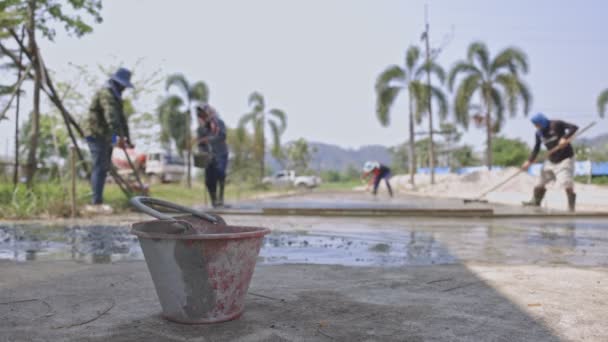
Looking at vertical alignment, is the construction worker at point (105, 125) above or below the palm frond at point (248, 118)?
below

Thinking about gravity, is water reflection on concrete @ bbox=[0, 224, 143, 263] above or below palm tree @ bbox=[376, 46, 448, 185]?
below

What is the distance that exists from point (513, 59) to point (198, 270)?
2805cm

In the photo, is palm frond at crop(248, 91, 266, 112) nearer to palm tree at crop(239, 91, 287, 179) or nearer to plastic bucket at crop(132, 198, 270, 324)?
palm tree at crop(239, 91, 287, 179)

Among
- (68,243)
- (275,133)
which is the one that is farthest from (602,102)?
(68,243)

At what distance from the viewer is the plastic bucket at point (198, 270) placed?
207cm

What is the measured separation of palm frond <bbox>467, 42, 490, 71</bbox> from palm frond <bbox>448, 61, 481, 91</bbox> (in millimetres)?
427

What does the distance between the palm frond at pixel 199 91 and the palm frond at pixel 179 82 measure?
34 centimetres

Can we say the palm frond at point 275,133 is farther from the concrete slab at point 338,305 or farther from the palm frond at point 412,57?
the concrete slab at point 338,305

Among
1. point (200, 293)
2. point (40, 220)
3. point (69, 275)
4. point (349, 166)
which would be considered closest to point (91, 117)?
point (40, 220)

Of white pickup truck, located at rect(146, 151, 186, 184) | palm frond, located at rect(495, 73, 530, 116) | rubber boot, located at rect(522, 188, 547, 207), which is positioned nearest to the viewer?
rubber boot, located at rect(522, 188, 547, 207)

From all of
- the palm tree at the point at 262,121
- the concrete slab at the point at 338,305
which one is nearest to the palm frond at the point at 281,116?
the palm tree at the point at 262,121

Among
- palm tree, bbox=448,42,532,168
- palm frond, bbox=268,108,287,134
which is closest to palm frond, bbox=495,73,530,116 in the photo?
palm tree, bbox=448,42,532,168

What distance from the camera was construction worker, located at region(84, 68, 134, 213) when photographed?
7.42 metres

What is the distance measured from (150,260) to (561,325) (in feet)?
6.13
